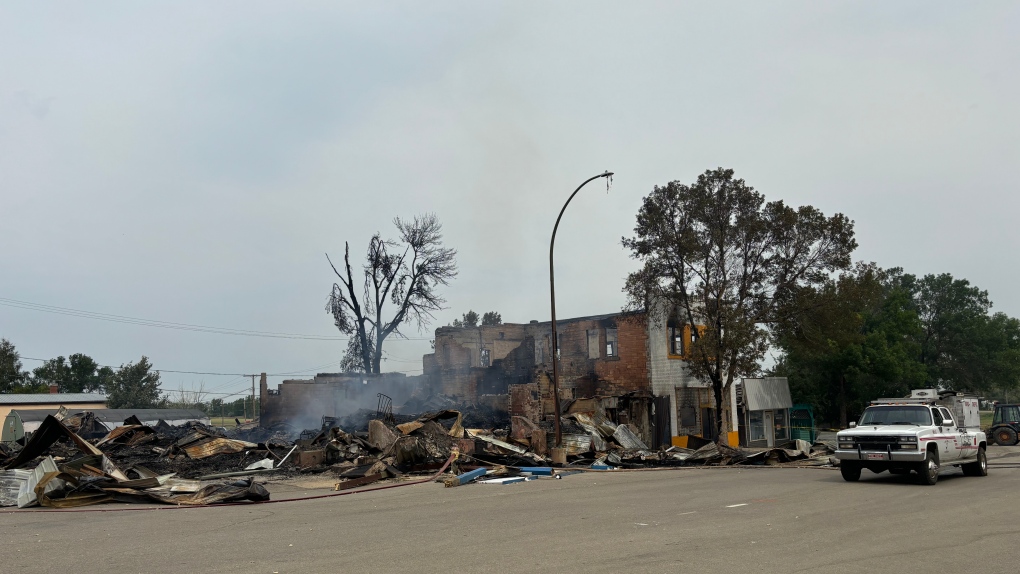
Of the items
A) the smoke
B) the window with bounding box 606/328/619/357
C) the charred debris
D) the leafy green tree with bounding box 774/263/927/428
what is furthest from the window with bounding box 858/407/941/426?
the smoke

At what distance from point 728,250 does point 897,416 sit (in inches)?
578

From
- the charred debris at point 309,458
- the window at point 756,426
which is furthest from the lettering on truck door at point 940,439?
the window at point 756,426

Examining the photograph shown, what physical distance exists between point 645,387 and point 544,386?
5.07 meters

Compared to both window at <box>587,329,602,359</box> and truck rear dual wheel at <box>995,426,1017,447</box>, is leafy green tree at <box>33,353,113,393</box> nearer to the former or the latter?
window at <box>587,329,602,359</box>

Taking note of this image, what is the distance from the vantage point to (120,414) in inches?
2162

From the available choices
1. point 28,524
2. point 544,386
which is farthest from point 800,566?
point 544,386

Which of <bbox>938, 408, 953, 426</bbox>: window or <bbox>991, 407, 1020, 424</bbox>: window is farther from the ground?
<bbox>938, 408, 953, 426</bbox>: window

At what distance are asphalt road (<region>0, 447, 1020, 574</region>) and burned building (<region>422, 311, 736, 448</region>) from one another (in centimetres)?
1890

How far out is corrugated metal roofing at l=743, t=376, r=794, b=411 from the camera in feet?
144

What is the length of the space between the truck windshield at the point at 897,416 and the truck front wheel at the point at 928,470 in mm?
1008

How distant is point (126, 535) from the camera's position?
1124cm

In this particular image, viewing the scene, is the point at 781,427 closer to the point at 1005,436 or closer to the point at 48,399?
the point at 1005,436

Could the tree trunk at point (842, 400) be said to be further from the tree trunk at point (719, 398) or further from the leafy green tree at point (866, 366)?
the tree trunk at point (719, 398)

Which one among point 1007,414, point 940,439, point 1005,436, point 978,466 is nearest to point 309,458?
point 940,439
